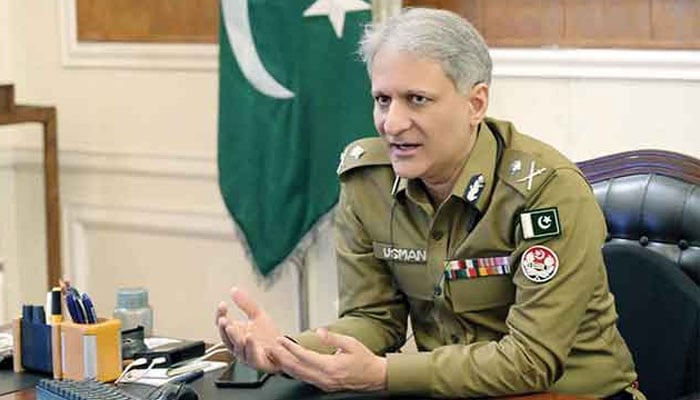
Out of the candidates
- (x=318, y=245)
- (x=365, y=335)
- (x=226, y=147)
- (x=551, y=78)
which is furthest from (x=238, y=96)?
(x=365, y=335)

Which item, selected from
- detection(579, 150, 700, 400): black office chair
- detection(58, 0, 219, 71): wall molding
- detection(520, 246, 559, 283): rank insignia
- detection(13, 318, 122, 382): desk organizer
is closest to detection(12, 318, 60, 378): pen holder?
detection(13, 318, 122, 382): desk organizer

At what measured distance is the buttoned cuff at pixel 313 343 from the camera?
218 centimetres

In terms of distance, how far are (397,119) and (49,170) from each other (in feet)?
7.56

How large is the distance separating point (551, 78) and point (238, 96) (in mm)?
924

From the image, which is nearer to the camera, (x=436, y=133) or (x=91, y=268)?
(x=436, y=133)

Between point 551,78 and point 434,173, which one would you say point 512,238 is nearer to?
point 434,173

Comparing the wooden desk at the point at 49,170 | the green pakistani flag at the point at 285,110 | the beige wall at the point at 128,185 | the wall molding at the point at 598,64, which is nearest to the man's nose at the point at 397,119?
the wall molding at the point at 598,64

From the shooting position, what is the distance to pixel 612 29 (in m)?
3.20

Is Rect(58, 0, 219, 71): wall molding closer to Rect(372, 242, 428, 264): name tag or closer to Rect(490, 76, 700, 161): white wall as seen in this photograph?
Rect(490, 76, 700, 161): white wall

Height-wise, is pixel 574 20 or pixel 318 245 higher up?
pixel 574 20

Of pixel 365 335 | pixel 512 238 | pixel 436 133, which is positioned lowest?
pixel 365 335

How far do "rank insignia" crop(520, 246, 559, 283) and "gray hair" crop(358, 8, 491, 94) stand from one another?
0.30 metres

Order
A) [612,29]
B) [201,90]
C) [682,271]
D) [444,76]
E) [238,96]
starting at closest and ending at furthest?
1. [444,76]
2. [682,271]
3. [612,29]
4. [238,96]
5. [201,90]

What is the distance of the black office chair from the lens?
2.42 metres
